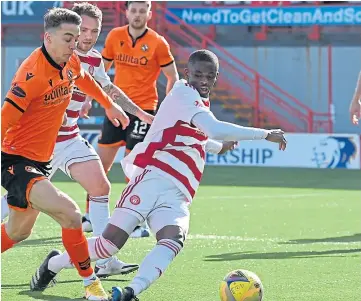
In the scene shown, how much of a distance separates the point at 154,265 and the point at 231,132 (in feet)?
2.97

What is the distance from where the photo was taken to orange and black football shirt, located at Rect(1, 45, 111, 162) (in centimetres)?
617

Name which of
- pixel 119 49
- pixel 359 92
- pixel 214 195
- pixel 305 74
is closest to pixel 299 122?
pixel 305 74

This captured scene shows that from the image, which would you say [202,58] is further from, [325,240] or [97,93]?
[325,240]

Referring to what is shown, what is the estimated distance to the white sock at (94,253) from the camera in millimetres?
6379

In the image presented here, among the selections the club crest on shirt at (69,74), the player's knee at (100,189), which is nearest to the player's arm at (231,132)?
the club crest on shirt at (69,74)

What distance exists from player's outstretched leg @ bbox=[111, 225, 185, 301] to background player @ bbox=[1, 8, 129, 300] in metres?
0.56

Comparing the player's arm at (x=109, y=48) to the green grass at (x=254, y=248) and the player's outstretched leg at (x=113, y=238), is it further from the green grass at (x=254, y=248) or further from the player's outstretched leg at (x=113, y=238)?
the player's outstretched leg at (x=113, y=238)

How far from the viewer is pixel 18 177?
6.39 meters

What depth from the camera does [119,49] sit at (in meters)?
11.1

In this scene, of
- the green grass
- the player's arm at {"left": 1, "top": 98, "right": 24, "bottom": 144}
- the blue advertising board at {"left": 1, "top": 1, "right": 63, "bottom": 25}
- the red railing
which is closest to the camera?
the player's arm at {"left": 1, "top": 98, "right": 24, "bottom": 144}

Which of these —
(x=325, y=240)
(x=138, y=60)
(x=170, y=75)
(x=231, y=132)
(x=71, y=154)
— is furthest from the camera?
(x=138, y=60)

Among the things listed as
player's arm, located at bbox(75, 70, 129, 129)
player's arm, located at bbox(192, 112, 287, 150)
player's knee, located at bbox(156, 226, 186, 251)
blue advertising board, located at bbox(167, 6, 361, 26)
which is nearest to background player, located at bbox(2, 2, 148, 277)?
player's arm, located at bbox(75, 70, 129, 129)

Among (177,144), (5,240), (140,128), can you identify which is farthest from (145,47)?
(5,240)

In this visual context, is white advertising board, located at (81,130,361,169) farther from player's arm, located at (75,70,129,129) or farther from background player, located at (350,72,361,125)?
player's arm, located at (75,70,129,129)
